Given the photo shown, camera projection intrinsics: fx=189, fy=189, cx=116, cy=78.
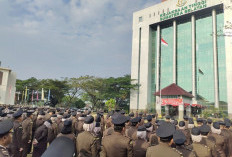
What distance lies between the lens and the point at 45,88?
44.2 m

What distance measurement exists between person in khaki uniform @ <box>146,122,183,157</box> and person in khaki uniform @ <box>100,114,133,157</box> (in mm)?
525

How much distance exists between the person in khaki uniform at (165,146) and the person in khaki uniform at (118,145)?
53cm

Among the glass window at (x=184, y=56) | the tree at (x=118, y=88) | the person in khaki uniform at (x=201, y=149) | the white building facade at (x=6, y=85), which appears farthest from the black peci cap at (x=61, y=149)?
the white building facade at (x=6, y=85)

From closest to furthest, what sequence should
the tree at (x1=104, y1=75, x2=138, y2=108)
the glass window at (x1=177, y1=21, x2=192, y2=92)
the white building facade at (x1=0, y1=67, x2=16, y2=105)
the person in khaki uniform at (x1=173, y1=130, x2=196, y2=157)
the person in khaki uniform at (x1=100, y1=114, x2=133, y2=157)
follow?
the person in khaki uniform at (x1=173, y1=130, x2=196, y2=157), the person in khaki uniform at (x1=100, y1=114, x2=133, y2=157), the glass window at (x1=177, y1=21, x2=192, y2=92), the white building facade at (x1=0, y1=67, x2=16, y2=105), the tree at (x1=104, y1=75, x2=138, y2=108)

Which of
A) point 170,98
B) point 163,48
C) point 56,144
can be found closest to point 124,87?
point 163,48

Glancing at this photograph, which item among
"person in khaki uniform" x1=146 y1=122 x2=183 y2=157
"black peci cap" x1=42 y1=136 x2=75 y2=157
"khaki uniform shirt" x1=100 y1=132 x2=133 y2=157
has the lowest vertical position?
"khaki uniform shirt" x1=100 y1=132 x2=133 y2=157

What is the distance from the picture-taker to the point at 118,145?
331 centimetres

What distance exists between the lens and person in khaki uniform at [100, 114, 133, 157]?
10.8 ft

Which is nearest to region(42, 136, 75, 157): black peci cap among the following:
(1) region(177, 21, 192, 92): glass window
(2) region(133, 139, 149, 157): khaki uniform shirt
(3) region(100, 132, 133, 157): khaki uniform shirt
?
(3) region(100, 132, 133, 157): khaki uniform shirt

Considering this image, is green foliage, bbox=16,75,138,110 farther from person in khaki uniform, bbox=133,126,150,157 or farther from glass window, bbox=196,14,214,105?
person in khaki uniform, bbox=133,126,150,157

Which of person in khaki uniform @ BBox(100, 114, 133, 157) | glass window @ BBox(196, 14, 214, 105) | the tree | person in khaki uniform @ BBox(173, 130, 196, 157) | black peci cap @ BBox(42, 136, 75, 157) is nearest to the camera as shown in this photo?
black peci cap @ BBox(42, 136, 75, 157)

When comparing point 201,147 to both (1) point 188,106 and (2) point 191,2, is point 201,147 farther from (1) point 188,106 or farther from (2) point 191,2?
(2) point 191,2

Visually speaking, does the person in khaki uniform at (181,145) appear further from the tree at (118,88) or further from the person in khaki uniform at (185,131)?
the tree at (118,88)

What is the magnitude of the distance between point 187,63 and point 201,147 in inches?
1685
